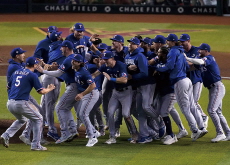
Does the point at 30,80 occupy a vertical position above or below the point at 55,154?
above

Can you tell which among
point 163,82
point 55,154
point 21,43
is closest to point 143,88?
point 163,82

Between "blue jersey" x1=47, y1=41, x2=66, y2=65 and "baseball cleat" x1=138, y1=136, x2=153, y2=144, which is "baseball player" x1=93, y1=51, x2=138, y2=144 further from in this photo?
"blue jersey" x1=47, y1=41, x2=66, y2=65

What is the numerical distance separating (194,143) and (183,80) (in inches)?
44.7

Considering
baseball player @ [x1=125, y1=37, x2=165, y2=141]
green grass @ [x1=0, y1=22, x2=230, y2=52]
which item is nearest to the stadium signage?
green grass @ [x1=0, y1=22, x2=230, y2=52]

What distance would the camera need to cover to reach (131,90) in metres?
10.7

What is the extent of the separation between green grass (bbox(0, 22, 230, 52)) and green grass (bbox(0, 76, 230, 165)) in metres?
11.9

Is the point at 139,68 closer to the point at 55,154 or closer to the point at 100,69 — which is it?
the point at 100,69

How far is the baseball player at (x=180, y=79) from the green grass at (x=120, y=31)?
11553 millimetres

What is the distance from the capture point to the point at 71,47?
416 inches

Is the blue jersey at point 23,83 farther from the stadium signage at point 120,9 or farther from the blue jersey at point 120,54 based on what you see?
the stadium signage at point 120,9

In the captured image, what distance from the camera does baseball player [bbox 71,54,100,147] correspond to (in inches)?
399

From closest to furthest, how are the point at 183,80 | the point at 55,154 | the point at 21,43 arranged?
the point at 55,154, the point at 183,80, the point at 21,43

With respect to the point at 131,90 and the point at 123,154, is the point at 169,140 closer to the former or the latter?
the point at 131,90

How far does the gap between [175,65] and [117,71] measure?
3.29ft
